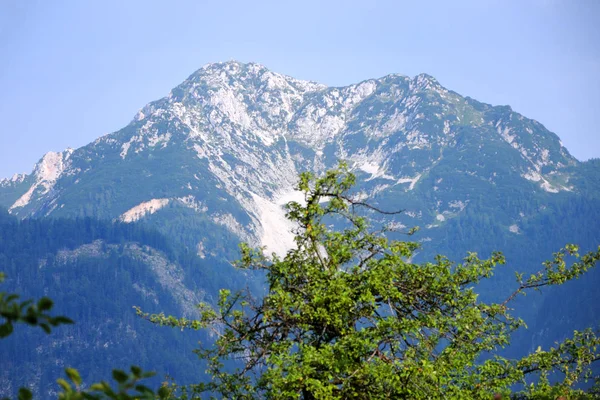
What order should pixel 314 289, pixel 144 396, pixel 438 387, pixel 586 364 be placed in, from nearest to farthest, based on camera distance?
pixel 144 396
pixel 438 387
pixel 314 289
pixel 586 364

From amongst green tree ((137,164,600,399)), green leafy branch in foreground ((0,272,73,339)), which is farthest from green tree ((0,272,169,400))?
green tree ((137,164,600,399))

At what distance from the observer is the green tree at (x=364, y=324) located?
15.2 metres

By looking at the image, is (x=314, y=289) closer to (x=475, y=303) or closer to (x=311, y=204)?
(x=311, y=204)

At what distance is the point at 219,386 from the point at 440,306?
6.01 meters

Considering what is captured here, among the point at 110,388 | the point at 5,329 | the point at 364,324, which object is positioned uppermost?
the point at 364,324

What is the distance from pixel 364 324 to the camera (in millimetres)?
17203

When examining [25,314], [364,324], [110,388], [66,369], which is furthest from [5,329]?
[364,324]

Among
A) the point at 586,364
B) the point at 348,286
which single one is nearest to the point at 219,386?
the point at 348,286

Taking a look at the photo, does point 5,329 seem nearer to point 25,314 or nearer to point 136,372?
point 25,314

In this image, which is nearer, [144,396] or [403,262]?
[144,396]

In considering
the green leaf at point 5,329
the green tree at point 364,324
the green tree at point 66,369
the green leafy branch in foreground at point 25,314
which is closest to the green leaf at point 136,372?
the green tree at point 66,369

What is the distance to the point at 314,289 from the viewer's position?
16.6m

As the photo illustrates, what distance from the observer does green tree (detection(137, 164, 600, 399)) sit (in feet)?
49.8

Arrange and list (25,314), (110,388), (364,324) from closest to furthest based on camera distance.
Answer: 1. (25,314)
2. (110,388)
3. (364,324)
